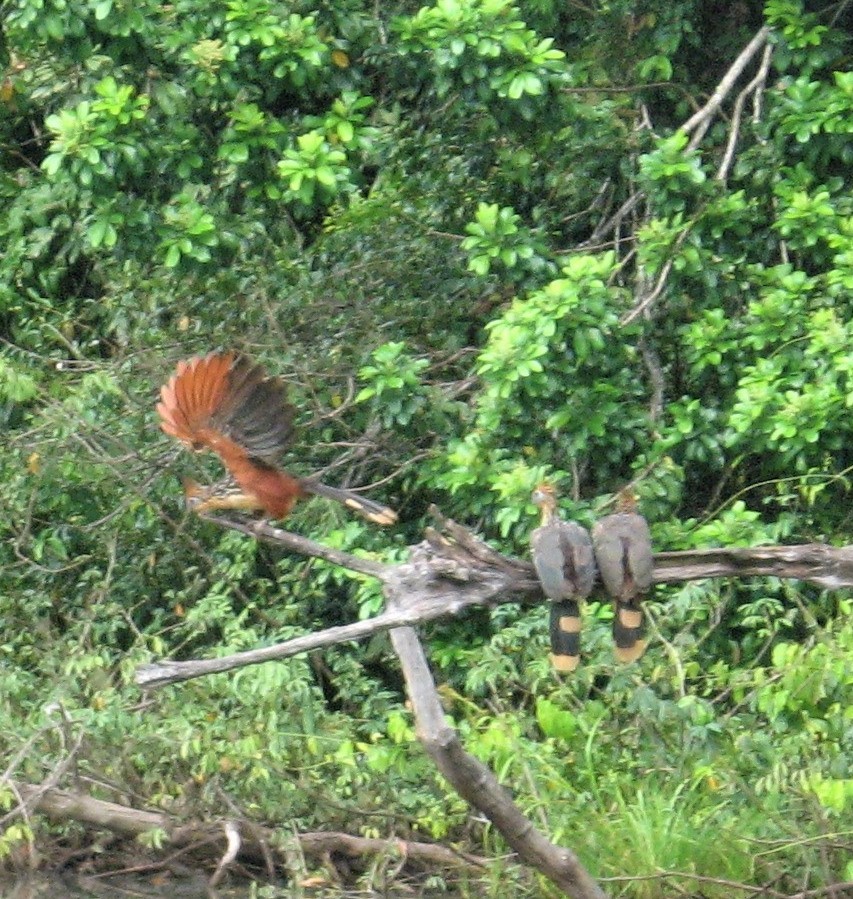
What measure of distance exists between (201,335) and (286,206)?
81 centimetres

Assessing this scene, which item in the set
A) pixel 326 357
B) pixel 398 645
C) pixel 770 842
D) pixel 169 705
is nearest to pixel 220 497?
pixel 169 705

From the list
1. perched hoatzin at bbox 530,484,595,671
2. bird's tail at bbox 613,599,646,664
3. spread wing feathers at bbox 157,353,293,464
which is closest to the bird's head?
perched hoatzin at bbox 530,484,595,671

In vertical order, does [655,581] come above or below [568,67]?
below

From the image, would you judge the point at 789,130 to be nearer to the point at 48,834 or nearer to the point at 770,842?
the point at 770,842

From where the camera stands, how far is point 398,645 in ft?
14.1

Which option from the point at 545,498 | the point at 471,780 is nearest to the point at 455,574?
the point at 471,780

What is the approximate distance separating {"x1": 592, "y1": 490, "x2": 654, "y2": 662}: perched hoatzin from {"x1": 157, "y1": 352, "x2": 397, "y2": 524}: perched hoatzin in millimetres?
984

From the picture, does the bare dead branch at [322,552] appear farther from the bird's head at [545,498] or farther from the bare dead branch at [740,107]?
the bare dead branch at [740,107]

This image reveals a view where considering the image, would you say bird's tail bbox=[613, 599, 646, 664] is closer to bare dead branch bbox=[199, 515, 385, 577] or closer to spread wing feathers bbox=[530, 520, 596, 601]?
spread wing feathers bbox=[530, 520, 596, 601]

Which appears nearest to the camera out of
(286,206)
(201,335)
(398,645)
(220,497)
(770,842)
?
(398,645)

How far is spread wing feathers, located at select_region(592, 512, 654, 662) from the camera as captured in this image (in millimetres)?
4449

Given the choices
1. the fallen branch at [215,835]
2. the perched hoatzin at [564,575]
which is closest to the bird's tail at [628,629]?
the perched hoatzin at [564,575]

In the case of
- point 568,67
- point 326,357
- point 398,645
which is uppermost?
point 568,67

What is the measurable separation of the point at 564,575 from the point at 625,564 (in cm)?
17
